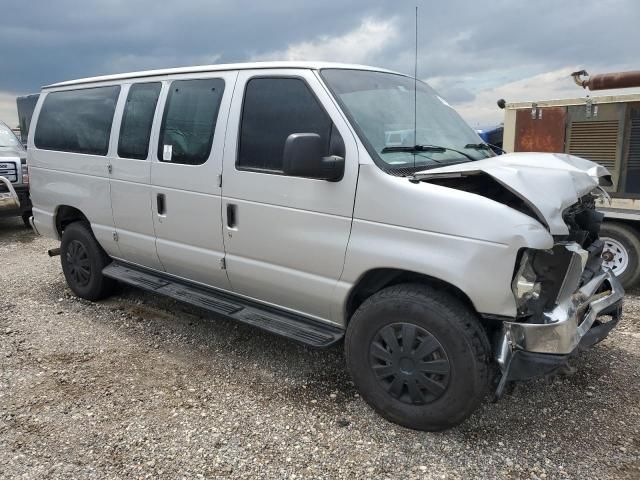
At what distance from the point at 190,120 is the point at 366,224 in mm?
1745

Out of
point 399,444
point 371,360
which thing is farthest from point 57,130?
point 399,444

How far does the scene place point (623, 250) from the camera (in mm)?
5445

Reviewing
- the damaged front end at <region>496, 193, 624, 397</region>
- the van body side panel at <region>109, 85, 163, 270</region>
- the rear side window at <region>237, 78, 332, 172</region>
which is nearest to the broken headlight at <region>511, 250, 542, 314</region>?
the damaged front end at <region>496, 193, 624, 397</region>

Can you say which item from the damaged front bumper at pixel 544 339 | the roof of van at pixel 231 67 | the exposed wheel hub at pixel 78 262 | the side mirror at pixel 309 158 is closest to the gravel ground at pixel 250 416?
the damaged front bumper at pixel 544 339

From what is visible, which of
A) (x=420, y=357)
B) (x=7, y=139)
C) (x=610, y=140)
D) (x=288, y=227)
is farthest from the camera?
(x=7, y=139)

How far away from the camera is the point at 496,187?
9.70 feet

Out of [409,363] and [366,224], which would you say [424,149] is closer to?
[366,224]

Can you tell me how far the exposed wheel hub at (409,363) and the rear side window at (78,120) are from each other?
310cm

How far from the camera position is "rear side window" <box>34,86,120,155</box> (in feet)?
15.3

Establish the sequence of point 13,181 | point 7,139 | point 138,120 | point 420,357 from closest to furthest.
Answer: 1. point 420,357
2. point 138,120
3. point 13,181
4. point 7,139

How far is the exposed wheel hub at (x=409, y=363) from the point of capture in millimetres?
2830

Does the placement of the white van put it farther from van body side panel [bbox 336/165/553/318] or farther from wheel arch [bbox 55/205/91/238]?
wheel arch [bbox 55/205/91/238]

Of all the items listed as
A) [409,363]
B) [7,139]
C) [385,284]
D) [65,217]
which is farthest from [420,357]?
[7,139]

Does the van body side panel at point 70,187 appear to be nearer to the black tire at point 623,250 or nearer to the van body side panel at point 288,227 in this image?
the van body side panel at point 288,227
